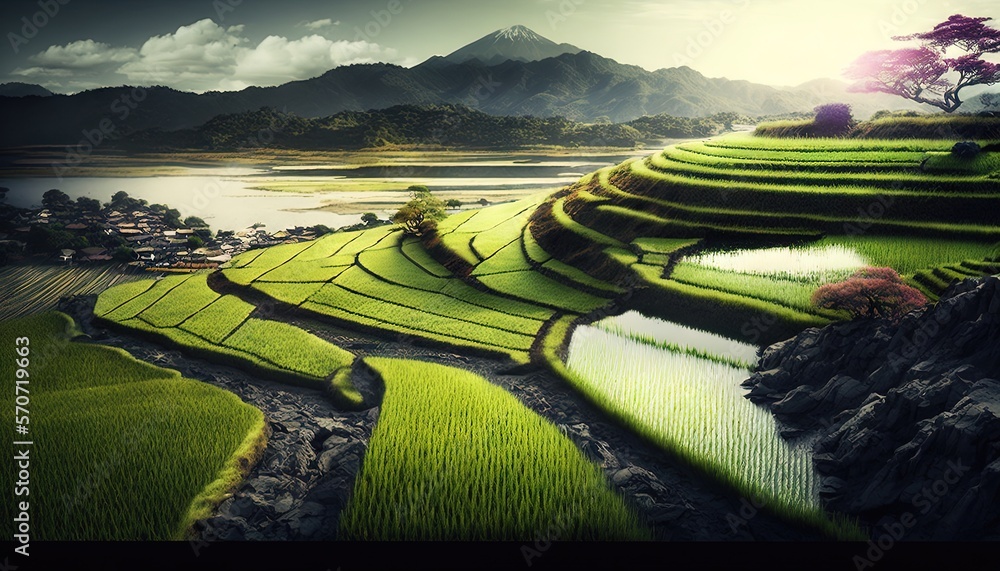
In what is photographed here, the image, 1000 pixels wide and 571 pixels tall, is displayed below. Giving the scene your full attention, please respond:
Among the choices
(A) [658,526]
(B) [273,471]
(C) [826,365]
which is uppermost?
(C) [826,365]

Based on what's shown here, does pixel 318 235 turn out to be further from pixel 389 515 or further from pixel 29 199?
pixel 389 515

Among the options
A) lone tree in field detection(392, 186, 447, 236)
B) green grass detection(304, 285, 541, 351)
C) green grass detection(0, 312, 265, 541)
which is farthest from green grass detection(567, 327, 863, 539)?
lone tree in field detection(392, 186, 447, 236)

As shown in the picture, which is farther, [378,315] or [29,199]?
[29,199]

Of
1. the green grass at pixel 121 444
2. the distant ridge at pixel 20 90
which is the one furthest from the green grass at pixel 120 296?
the distant ridge at pixel 20 90

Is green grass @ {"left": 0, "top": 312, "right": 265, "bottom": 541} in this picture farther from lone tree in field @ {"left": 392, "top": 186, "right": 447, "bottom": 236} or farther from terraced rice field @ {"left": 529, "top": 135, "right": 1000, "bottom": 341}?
terraced rice field @ {"left": 529, "top": 135, "right": 1000, "bottom": 341}

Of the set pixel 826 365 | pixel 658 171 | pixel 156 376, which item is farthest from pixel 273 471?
pixel 658 171

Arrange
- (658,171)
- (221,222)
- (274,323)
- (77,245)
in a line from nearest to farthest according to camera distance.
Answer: (274,323)
(77,245)
(221,222)
(658,171)

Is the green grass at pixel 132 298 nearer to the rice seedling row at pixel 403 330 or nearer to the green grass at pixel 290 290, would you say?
the green grass at pixel 290 290
